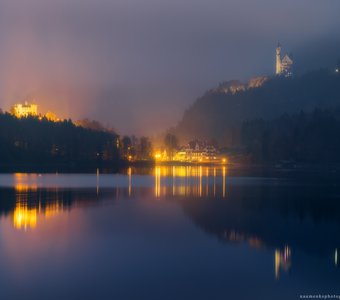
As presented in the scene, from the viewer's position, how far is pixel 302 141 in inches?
4090

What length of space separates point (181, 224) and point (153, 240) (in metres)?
4.09

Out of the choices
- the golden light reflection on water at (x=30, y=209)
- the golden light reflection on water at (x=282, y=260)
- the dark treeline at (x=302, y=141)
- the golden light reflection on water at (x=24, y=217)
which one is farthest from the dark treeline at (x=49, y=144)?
the golden light reflection on water at (x=282, y=260)

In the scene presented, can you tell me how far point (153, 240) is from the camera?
2034 cm

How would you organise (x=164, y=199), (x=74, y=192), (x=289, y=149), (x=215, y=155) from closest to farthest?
(x=164, y=199) → (x=74, y=192) → (x=289, y=149) → (x=215, y=155)

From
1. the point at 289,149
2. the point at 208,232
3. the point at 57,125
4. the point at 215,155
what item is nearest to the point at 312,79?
the point at 215,155

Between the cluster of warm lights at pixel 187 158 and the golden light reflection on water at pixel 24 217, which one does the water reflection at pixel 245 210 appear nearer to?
the golden light reflection on water at pixel 24 217

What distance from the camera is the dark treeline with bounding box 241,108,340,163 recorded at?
9956 cm

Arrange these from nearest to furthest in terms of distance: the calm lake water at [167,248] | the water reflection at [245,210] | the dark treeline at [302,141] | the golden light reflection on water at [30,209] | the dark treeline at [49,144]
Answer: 1. the calm lake water at [167,248]
2. the water reflection at [245,210]
3. the golden light reflection on water at [30,209]
4. the dark treeline at [49,144]
5. the dark treeline at [302,141]

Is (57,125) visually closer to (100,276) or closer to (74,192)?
(74,192)

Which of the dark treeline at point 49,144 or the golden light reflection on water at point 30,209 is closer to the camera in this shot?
the golden light reflection on water at point 30,209

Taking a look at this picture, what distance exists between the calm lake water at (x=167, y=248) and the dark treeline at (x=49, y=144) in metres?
65.5

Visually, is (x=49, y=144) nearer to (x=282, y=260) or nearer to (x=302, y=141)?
(x=302, y=141)

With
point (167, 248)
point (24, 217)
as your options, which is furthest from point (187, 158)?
point (167, 248)

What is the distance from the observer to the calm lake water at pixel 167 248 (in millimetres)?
14023
